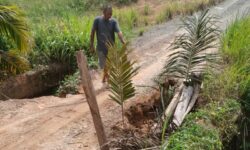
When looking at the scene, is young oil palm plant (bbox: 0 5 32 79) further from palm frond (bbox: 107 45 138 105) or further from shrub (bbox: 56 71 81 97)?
palm frond (bbox: 107 45 138 105)

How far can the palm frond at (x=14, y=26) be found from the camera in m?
7.96

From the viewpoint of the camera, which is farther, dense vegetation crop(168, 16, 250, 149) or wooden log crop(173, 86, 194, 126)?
wooden log crop(173, 86, 194, 126)

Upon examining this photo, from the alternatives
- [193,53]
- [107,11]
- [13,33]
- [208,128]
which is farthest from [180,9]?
[208,128]

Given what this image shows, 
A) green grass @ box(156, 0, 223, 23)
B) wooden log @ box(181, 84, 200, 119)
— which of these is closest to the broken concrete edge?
wooden log @ box(181, 84, 200, 119)

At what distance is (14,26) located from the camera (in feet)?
26.5

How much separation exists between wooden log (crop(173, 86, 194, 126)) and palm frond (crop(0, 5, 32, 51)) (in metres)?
3.21

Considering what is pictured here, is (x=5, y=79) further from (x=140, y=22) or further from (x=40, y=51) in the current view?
(x=140, y=22)

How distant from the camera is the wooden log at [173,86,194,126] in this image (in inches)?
251

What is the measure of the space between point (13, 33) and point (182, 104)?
138 inches

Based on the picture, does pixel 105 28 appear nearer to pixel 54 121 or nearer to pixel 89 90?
pixel 54 121

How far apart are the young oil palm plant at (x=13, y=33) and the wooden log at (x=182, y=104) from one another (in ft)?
10.6

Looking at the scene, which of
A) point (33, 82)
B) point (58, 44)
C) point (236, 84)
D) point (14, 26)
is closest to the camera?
point (236, 84)

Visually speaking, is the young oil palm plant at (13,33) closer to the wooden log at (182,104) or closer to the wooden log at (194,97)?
the wooden log at (182,104)

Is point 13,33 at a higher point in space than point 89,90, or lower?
higher
